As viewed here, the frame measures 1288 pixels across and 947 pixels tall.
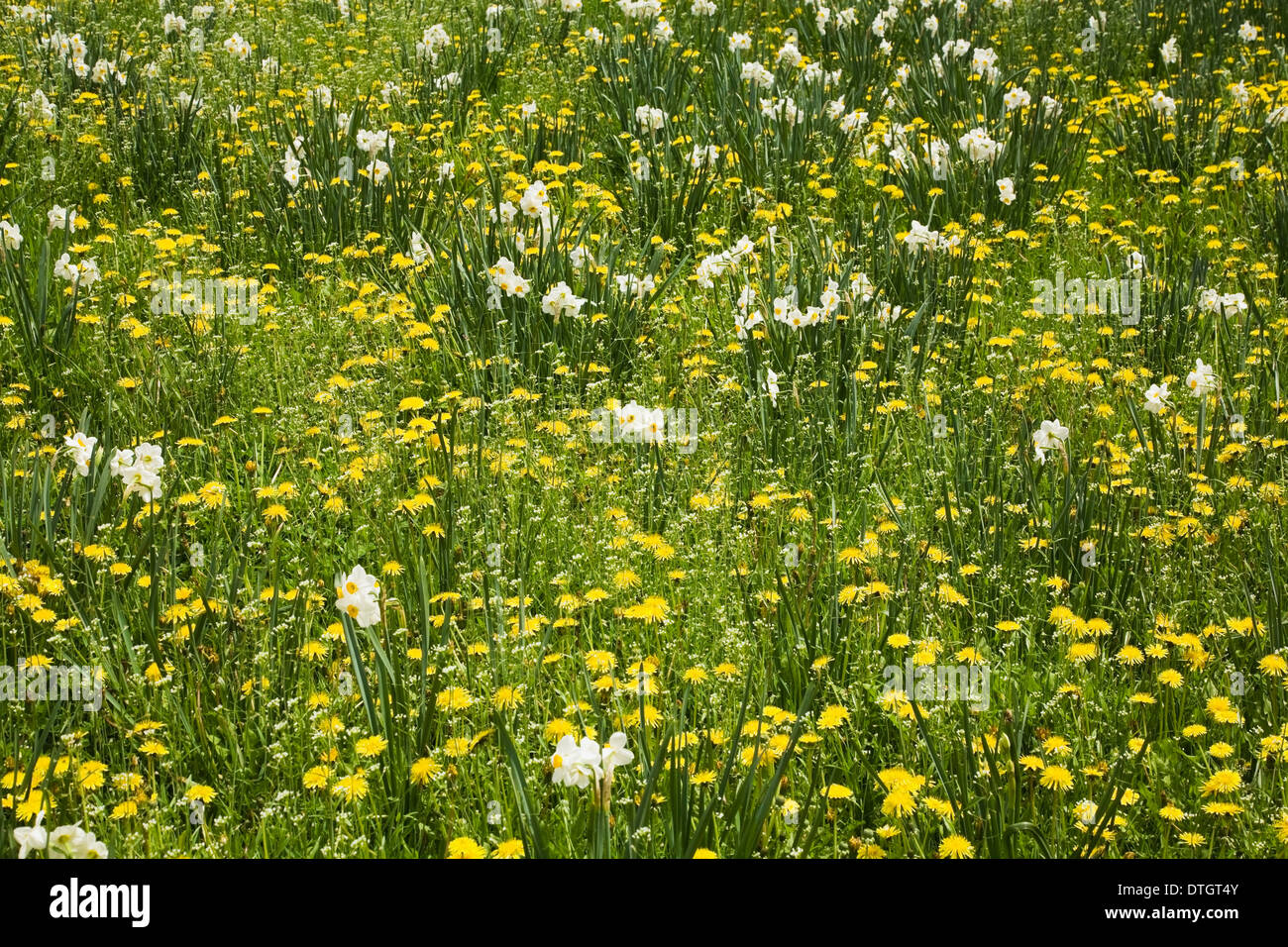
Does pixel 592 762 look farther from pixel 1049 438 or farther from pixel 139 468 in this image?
pixel 1049 438

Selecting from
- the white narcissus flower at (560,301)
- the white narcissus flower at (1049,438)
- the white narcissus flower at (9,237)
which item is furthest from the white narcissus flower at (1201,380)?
the white narcissus flower at (9,237)

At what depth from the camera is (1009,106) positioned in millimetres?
5309

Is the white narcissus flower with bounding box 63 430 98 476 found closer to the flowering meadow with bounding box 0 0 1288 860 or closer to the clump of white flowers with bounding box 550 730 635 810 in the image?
the flowering meadow with bounding box 0 0 1288 860

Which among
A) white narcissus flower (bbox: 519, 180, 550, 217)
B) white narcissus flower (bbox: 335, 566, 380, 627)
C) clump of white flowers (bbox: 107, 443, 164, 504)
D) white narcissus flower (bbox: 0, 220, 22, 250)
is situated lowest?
white narcissus flower (bbox: 335, 566, 380, 627)

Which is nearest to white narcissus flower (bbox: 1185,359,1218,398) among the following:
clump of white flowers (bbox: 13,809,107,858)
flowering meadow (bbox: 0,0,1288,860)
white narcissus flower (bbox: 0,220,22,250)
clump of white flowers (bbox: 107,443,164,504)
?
flowering meadow (bbox: 0,0,1288,860)

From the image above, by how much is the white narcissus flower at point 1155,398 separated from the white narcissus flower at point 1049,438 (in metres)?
→ 0.37

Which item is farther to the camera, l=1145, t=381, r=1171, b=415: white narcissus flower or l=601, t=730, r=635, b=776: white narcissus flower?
l=1145, t=381, r=1171, b=415: white narcissus flower

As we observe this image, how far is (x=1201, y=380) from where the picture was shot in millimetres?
3402

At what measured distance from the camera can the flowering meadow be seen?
2.19 m

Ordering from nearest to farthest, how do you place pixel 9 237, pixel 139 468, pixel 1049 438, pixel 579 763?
pixel 579 763 → pixel 139 468 → pixel 1049 438 → pixel 9 237

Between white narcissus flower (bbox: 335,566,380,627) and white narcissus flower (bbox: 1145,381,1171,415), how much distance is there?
2.29 meters

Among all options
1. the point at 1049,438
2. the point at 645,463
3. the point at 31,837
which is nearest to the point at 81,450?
the point at 31,837

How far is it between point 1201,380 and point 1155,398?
18 cm

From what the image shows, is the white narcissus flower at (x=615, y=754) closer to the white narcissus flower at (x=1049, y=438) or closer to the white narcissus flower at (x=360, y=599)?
the white narcissus flower at (x=360, y=599)
